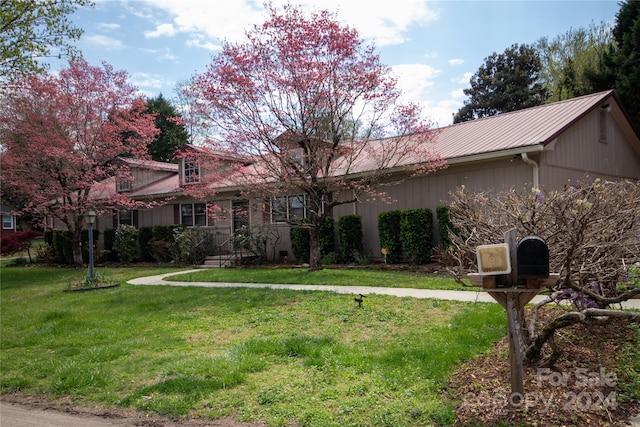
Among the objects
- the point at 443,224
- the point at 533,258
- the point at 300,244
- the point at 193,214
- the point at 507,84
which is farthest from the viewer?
the point at 507,84

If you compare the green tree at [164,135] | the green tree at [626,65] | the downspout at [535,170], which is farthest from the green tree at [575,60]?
the green tree at [164,135]

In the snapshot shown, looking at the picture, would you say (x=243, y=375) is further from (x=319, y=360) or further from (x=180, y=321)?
(x=180, y=321)

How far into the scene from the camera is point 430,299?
26.6ft

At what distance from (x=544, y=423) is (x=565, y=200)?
1.93 meters

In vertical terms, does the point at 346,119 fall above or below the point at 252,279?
above

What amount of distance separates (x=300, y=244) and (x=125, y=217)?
11.0 meters

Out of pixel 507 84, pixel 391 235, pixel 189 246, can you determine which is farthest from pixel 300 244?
pixel 507 84

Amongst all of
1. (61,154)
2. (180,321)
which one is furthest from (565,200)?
(61,154)

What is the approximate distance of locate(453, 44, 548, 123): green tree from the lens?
33.1 meters

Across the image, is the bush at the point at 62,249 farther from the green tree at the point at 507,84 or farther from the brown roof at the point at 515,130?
the green tree at the point at 507,84

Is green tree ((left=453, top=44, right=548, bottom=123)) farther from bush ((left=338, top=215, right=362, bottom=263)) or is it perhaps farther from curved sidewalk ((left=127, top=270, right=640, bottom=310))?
curved sidewalk ((left=127, top=270, right=640, bottom=310))

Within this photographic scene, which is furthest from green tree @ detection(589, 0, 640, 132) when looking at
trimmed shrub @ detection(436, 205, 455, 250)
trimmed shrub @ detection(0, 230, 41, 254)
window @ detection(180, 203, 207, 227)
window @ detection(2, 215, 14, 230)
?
window @ detection(2, 215, 14, 230)

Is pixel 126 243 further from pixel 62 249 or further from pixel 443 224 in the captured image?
pixel 443 224

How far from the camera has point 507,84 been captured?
34.1m
